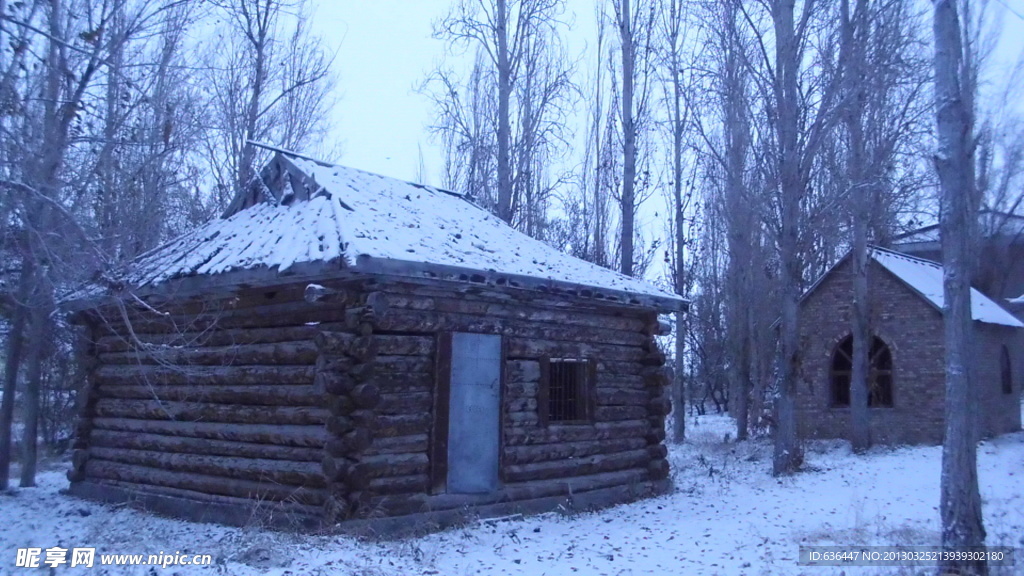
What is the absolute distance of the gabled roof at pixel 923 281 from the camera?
22391 mm

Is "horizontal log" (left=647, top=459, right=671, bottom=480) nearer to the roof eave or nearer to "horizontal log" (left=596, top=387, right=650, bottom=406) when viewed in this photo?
"horizontal log" (left=596, top=387, right=650, bottom=406)

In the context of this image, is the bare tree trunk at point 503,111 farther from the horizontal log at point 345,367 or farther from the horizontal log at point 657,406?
the horizontal log at point 345,367

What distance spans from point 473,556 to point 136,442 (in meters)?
6.60

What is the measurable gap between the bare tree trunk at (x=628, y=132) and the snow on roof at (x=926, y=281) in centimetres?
654

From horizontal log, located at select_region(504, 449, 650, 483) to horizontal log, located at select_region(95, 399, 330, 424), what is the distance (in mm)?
3067

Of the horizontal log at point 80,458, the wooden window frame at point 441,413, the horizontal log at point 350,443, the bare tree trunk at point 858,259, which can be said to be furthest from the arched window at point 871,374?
the horizontal log at point 80,458

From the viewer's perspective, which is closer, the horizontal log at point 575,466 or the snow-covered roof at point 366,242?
the snow-covered roof at point 366,242

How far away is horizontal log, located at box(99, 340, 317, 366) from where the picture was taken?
10.7 metres

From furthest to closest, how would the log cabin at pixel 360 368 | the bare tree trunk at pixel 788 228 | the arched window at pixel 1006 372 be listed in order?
the arched window at pixel 1006 372, the bare tree trunk at pixel 788 228, the log cabin at pixel 360 368

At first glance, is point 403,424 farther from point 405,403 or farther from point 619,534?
point 619,534

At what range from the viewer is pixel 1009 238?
1521 inches

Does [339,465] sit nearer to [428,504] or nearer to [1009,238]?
[428,504]

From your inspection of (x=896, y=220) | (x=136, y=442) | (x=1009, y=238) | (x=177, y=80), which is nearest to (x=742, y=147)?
(x=896, y=220)

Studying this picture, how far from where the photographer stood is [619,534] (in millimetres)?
11164
